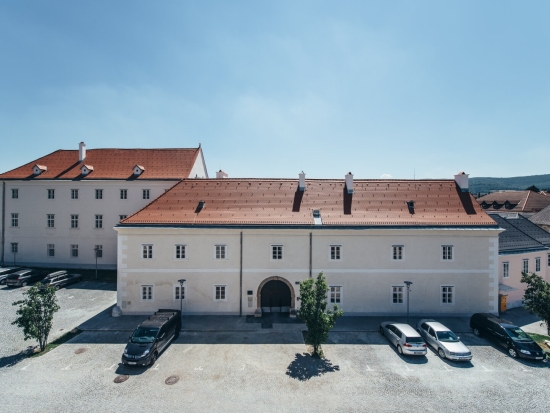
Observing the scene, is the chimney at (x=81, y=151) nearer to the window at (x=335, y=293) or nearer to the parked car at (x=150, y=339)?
the parked car at (x=150, y=339)

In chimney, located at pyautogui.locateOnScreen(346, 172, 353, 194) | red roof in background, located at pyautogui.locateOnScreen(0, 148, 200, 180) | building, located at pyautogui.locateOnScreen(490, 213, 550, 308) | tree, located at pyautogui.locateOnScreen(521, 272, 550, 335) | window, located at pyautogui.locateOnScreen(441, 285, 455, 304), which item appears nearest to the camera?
tree, located at pyautogui.locateOnScreen(521, 272, 550, 335)

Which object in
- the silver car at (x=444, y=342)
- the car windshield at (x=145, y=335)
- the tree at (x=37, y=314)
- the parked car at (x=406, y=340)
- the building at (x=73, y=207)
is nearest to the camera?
the car windshield at (x=145, y=335)

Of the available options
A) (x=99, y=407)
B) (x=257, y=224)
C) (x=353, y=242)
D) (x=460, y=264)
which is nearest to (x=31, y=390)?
(x=99, y=407)

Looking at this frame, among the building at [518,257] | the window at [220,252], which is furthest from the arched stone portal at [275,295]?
the building at [518,257]

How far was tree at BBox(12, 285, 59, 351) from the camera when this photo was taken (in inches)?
653

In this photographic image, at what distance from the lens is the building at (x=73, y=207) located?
3534cm

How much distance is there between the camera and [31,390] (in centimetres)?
1362

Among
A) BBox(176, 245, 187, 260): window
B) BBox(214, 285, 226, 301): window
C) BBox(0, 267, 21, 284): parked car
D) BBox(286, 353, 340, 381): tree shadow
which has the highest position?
BBox(176, 245, 187, 260): window

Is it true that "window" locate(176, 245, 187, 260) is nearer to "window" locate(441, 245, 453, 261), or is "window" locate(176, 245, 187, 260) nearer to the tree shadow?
the tree shadow

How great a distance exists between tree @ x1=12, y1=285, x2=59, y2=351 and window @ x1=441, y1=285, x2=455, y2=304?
26.0 m

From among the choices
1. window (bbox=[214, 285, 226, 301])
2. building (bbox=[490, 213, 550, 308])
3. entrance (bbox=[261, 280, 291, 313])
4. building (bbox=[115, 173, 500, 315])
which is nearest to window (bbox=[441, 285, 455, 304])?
building (bbox=[115, 173, 500, 315])

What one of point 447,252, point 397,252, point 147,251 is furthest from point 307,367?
point 447,252

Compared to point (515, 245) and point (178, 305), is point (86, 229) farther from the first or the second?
point (515, 245)

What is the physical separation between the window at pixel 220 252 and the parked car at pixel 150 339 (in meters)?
5.15
